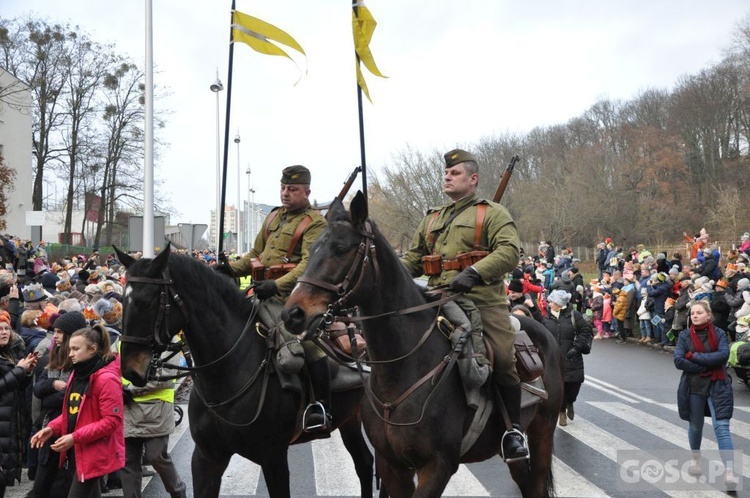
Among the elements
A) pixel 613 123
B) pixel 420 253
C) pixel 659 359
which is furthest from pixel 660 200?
pixel 420 253

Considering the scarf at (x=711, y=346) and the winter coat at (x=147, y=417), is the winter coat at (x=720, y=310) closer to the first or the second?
the scarf at (x=711, y=346)

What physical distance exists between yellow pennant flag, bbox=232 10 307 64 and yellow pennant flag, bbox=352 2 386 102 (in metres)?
1.41

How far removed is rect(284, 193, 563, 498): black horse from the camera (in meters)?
4.63

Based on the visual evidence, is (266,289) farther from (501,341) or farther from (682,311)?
(682,311)

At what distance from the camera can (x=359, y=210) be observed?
4.71m

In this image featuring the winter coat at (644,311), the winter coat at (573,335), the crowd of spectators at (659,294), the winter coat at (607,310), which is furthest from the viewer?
the winter coat at (607,310)

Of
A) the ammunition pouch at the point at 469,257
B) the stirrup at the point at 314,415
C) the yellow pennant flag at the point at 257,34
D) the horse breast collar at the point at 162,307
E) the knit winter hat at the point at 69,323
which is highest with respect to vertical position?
the yellow pennant flag at the point at 257,34

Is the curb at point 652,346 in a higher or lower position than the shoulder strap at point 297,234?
lower

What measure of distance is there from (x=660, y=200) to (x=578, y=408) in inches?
1899

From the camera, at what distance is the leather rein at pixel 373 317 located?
454 centimetres

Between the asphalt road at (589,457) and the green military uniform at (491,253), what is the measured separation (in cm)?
292

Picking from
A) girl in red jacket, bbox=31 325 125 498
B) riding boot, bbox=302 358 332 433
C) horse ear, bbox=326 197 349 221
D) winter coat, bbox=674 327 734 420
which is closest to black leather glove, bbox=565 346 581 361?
winter coat, bbox=674 327 734 420

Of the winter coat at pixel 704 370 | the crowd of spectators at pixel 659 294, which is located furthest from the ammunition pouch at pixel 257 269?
the crowd of spectators at pixel 659 294

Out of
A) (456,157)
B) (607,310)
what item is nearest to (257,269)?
A: (456,157)
